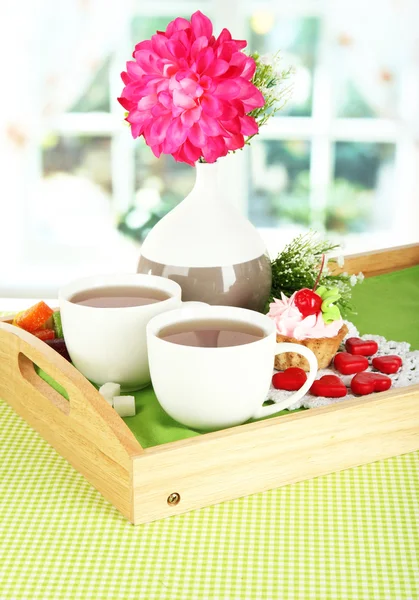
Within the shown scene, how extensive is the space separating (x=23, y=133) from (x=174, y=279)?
2476 millimetres

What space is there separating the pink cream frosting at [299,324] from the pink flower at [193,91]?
221 mm

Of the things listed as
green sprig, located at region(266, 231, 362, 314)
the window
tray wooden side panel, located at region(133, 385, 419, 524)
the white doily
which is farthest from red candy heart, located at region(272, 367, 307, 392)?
the window

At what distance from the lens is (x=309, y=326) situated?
1.13m

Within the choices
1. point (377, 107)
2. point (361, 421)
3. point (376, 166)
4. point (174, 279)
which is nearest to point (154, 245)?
point (174, 279)

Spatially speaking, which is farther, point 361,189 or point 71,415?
point 361,189

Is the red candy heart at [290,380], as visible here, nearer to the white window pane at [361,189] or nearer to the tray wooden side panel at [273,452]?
the tray wooden side panel at [273,452]

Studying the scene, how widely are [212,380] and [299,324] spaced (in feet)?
0.89

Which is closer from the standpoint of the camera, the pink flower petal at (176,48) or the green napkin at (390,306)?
the pink flower petal at (176,48)

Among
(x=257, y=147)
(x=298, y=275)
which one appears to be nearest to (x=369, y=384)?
(x=298, y=275)

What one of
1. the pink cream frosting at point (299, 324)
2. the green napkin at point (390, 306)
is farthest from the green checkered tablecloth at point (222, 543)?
the green napkin at point (390, 306)

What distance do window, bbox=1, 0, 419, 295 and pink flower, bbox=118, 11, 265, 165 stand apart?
2.32 metres

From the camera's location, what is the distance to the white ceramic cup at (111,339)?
1.00 m

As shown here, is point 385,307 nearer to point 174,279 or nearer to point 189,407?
point 174,279

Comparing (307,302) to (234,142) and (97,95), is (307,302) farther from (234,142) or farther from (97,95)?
(97,95)
